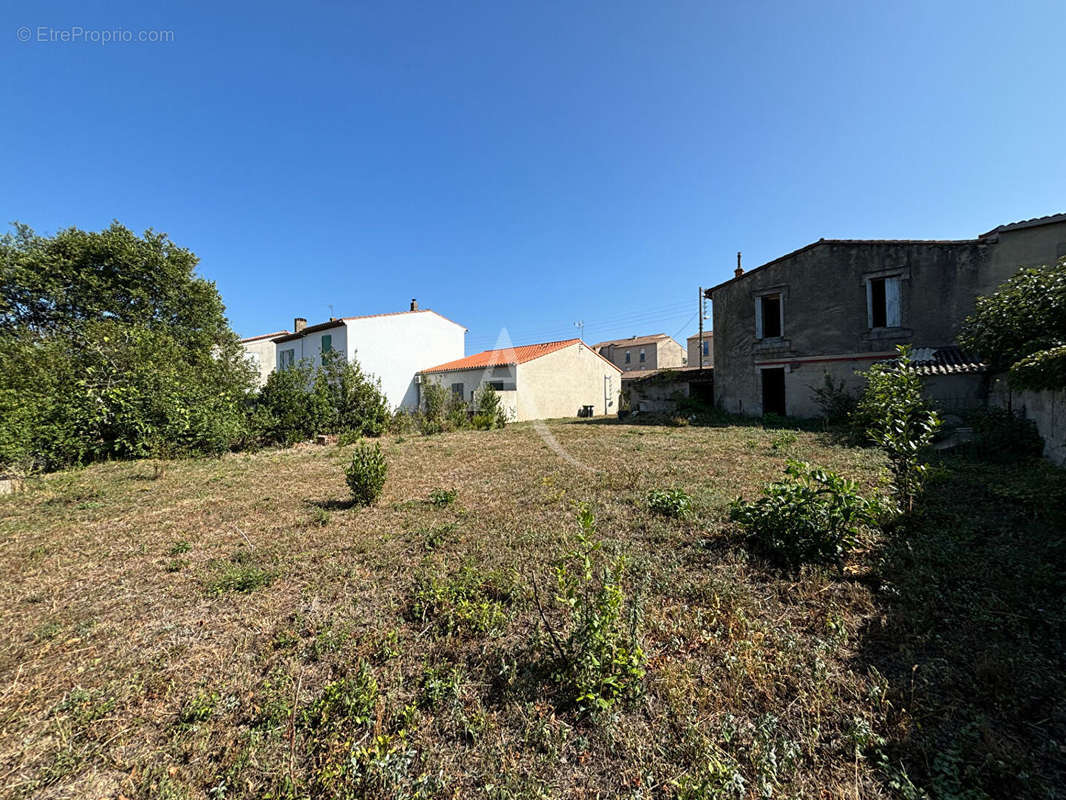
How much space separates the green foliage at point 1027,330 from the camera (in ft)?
18.7

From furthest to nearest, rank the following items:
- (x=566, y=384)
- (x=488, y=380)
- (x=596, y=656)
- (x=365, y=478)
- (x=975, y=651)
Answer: (x=566, y=384), (x=488, y=380), (x=365, y=478), (x=975, y=651), (x=596, y=656)

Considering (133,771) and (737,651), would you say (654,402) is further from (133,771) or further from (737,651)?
(133,771)

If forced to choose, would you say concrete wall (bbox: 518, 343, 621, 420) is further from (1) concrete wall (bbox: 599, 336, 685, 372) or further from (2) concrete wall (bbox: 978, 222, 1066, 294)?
(1) concrete wall (bbox: 599, 336, 685, 372)

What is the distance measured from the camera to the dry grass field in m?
1.79

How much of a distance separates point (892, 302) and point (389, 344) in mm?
20389

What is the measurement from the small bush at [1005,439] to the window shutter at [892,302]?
605cm

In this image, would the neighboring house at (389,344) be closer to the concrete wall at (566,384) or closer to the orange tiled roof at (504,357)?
the orange tiled roof at (504,357)

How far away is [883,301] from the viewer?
12.9 metres

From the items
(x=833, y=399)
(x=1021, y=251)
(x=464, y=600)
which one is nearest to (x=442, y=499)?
(x=464, y=600)

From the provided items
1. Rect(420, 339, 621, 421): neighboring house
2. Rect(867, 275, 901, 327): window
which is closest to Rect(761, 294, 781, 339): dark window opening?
Rect(867, 275, 901, 327): window

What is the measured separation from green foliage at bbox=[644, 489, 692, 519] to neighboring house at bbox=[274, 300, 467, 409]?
50.9 ft

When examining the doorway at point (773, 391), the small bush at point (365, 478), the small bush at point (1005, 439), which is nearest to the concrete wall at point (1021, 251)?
the doorway at point (773, 391)

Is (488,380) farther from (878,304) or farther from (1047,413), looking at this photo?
(1047,413)

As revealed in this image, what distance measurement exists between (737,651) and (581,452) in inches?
279
